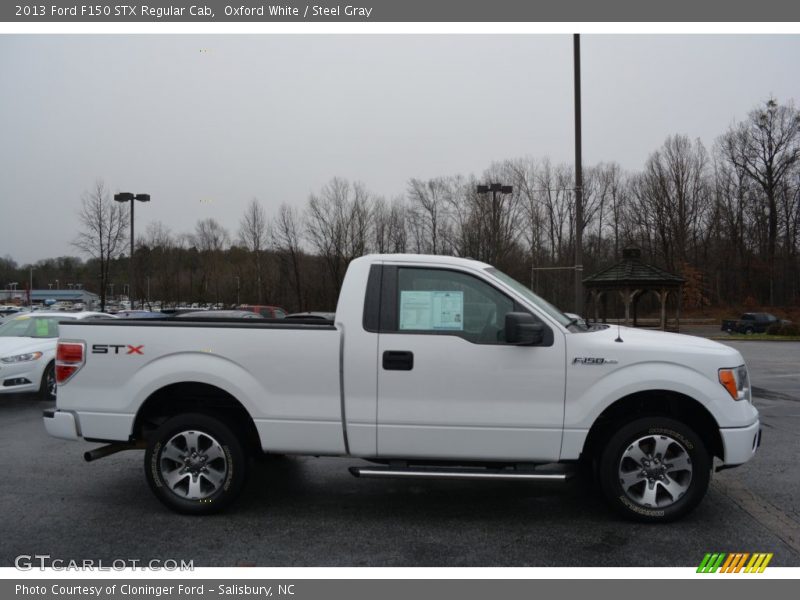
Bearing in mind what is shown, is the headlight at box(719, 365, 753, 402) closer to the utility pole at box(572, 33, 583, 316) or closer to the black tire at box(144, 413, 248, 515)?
the black tire at box(144, 413, 248, 515)

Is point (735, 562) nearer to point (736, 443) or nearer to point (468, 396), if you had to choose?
point (736, 443)

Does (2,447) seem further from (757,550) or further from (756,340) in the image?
(756,340)

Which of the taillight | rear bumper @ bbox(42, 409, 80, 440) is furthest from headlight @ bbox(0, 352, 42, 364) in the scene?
the taillight

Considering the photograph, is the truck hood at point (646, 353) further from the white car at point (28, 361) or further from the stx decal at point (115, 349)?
the white car at point (28, 361)

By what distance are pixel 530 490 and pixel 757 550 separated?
189cm

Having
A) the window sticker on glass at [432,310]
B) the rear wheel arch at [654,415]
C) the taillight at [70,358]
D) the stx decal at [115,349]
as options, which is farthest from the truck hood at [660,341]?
the taillight at [70,358]

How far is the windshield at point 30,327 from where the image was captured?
11094mm

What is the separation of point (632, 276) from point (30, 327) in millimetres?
15011

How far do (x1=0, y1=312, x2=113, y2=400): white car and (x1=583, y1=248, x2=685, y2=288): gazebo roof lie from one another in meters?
13.3

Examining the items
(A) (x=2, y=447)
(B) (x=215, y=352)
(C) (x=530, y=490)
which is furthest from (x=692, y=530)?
(A) (x=2, y=447)

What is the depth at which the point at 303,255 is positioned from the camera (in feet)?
158

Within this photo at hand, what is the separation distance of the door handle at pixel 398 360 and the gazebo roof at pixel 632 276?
45.4ft

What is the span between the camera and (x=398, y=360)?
4441 millimetres

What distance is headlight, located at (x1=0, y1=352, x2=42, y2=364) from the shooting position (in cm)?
973
